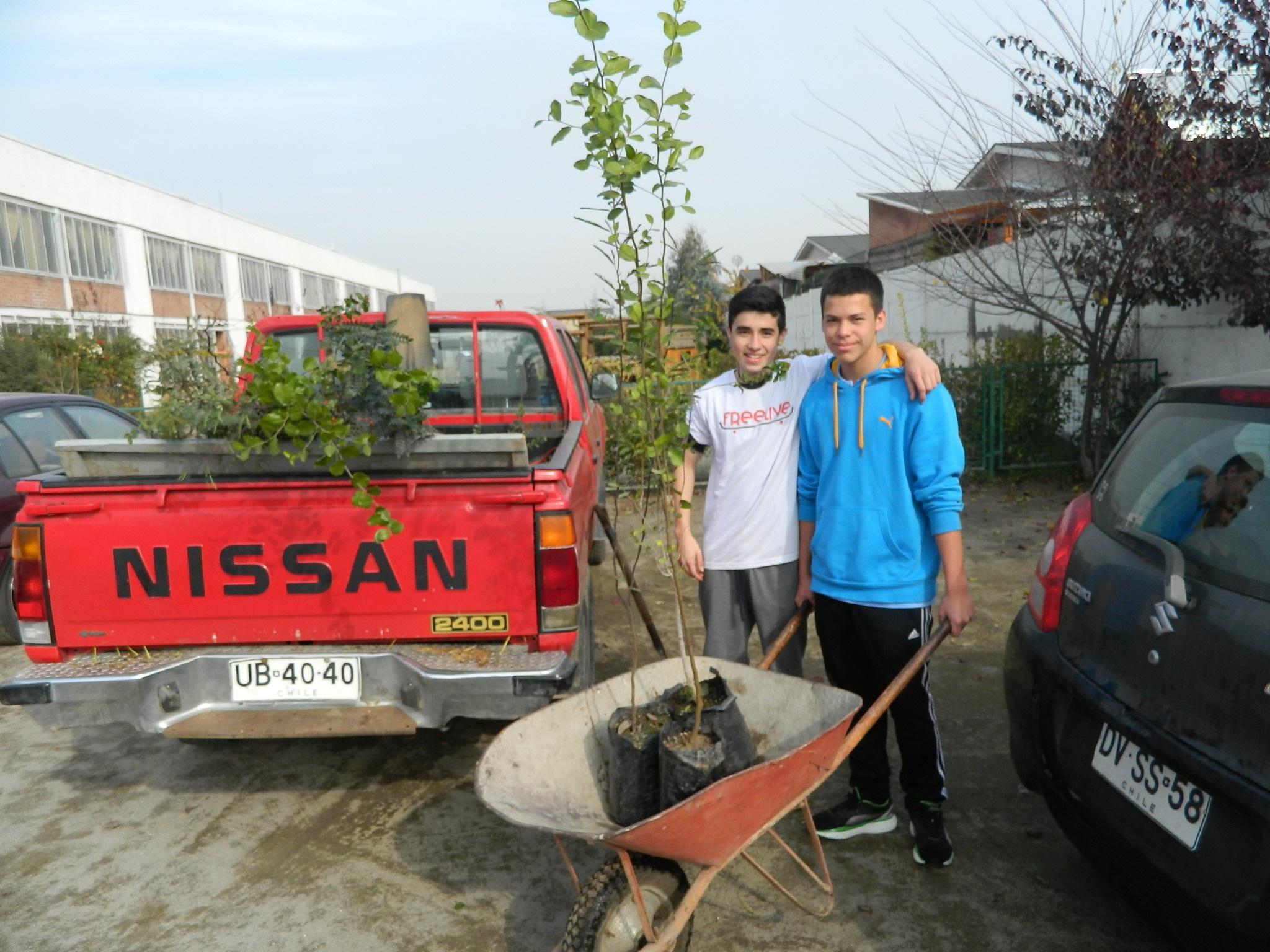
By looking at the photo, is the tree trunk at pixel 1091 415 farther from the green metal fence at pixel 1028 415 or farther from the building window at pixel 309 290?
the building window at pixel 309 290

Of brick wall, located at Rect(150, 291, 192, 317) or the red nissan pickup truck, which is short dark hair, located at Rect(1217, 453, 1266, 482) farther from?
brick wall, located at Rect(150, 291, 192, 317)

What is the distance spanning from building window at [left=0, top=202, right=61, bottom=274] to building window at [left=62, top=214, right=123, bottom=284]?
0.79 meters

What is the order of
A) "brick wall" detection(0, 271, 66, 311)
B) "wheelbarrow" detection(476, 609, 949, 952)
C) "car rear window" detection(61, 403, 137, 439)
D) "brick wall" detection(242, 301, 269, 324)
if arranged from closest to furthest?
1. "wheelbarrow" detection(476, 609, 949, 952)
2. "car rear window" detection(61, 403, 137, 439)
3. "brick wall" detection(0, 271, 66, 311)
4. "brick wall" detection(242, 301, 269, 324)

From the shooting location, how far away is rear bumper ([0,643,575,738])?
302cm

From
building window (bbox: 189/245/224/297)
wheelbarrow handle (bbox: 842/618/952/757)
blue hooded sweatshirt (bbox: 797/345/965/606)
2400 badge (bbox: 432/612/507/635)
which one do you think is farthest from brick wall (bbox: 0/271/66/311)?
wheelbarrow handle (bbox: 842/618/952/757)

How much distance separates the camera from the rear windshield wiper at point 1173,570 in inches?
83.7

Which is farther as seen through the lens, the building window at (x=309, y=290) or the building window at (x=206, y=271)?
the building window at (x=309, y=290)

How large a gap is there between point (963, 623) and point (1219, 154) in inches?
263

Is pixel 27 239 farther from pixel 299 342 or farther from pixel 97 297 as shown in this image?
pixel 299 342

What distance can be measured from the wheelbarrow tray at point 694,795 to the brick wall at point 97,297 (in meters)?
26.7

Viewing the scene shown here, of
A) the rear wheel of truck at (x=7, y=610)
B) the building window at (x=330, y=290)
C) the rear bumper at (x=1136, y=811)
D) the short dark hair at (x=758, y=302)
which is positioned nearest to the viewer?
the rear bumper at (x=1136, y=811)

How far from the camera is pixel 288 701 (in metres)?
3.13

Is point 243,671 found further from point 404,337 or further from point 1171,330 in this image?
point 1171,330

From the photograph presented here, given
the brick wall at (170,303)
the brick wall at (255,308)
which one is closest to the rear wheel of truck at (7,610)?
the brick wall at (170,303)
